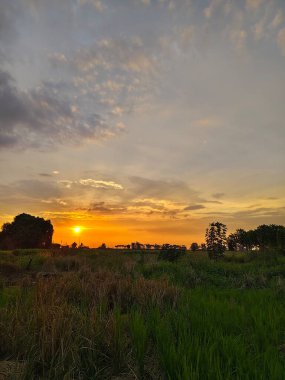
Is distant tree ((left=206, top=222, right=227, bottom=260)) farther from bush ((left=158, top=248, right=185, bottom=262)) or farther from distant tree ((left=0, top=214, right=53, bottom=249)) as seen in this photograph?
distant tree ((left=0, top=214, right=53, bottom=249))

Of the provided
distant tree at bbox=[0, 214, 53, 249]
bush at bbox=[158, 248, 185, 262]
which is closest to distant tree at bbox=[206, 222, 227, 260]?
bush at bbox=[158, 248, 185, 262]

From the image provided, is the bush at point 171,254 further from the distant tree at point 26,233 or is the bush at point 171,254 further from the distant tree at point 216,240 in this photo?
the distant tree at point 26,233

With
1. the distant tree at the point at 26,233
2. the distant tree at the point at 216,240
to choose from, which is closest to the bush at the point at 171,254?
the distant tree at the point at 216,240

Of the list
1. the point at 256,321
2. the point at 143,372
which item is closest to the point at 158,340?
the point at 143,372

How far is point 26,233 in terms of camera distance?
5738cm

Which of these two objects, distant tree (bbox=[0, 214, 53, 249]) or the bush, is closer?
the bush

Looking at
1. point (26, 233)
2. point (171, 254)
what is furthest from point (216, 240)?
point (26, 233)

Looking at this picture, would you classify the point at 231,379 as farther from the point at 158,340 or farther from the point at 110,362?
the point at 110,362

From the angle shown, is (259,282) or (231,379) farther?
(259,282)

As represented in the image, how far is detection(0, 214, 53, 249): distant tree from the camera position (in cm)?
5722

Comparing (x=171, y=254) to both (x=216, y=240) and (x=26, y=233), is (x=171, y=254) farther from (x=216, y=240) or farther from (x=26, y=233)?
(x=26, y=233)

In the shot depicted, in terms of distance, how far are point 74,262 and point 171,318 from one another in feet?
44.3

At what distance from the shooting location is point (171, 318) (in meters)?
5.62

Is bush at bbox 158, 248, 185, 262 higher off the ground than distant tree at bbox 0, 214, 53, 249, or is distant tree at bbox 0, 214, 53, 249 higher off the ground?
distant tree at bbox 0, 214, 53, 249
